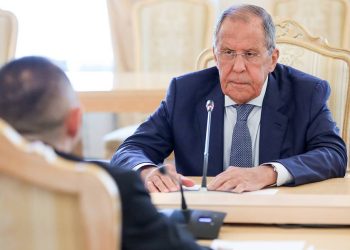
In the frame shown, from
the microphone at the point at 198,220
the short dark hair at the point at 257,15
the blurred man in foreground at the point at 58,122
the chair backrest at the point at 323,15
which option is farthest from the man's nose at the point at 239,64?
the chair backrest at the point at 323,15

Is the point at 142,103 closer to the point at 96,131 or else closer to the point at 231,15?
the point at 231,15

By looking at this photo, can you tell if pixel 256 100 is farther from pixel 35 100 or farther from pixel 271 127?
pixel 35 100

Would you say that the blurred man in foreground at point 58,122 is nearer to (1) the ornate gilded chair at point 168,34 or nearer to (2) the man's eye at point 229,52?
(2) the man's eye at point 229,52

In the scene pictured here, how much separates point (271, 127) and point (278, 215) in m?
0.72

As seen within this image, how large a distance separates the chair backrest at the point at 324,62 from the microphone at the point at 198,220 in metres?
1.20

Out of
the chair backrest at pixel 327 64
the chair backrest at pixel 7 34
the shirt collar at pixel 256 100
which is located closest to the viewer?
the shirt collar at pixel 256 100

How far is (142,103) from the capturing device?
4.05m

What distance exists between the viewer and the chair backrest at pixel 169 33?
506cm

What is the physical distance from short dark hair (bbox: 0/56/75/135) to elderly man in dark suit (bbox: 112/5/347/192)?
111 cm

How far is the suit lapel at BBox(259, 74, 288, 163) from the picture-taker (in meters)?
2.72

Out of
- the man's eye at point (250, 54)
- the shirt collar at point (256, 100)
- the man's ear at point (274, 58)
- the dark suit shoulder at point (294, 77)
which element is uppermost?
the man's eye at point (250, 54)

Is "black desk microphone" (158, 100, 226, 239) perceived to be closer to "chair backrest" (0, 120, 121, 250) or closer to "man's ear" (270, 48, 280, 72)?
"chair backrest" (0, 120, 121, 250)

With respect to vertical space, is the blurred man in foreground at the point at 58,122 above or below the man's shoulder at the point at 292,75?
above

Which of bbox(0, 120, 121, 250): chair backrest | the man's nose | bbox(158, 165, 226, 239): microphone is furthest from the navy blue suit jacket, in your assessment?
bbox(0, 120, 121, 250): chair backrest
